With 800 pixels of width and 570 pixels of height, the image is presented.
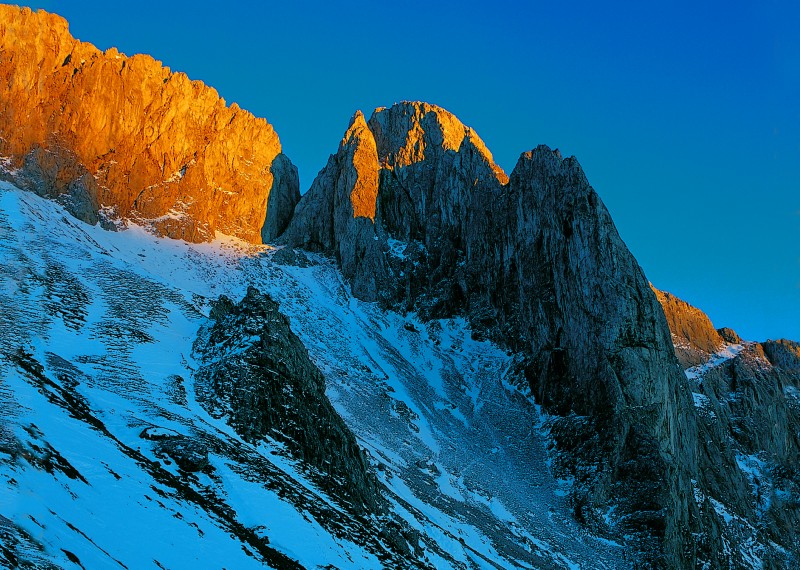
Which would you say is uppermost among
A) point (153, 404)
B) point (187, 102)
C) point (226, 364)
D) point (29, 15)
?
point (187, 102)

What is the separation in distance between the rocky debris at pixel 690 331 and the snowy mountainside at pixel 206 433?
3876 centimetres

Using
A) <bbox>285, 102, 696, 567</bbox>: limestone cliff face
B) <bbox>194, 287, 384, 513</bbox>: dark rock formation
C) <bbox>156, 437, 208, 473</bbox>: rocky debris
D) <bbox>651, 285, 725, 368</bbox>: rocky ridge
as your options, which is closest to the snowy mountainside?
<bbox>156, 437, 208, 473</bbox>: rocky debris

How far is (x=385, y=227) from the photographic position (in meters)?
110

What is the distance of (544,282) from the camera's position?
87.7 meters

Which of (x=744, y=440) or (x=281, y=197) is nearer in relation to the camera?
(x=744, y=440)

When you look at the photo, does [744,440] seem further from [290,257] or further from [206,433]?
[206,433]

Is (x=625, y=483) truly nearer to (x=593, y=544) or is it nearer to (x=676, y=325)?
(x=593, y=544)

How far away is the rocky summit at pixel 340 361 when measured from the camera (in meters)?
27.6

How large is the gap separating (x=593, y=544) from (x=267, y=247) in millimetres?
66813

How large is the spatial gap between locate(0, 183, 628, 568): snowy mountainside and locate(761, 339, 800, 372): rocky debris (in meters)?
59.2

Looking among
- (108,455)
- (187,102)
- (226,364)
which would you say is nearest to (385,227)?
(187,102)

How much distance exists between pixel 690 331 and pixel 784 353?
1823 cm

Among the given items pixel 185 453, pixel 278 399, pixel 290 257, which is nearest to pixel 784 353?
pixel 290 257

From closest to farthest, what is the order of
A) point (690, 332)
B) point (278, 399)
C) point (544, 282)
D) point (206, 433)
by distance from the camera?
point (206, 433) → point (278, 399) → point (544, 282) → point (690, 332)
